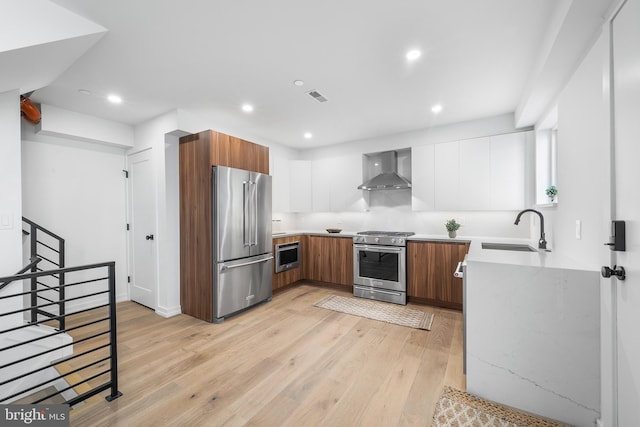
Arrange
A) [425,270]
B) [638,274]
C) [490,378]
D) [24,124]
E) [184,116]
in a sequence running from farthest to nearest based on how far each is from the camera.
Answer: [425,270], [184,116], [24,124], [490,378], [638,274]

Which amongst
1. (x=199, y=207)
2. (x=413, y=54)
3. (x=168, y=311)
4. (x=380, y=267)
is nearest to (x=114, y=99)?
(x=199, y=207)

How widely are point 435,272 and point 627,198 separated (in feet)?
8.11

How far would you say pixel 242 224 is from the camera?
3.37 meters

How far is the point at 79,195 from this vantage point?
355cm

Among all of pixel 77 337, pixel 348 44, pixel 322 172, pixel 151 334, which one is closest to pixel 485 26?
pixel 348 44

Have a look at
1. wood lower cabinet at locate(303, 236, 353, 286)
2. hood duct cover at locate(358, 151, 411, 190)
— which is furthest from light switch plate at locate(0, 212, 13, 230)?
hood duct cover at locate(358, 151, 411, 190)

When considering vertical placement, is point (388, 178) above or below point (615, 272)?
above

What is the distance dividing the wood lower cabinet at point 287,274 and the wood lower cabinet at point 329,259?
0.11m

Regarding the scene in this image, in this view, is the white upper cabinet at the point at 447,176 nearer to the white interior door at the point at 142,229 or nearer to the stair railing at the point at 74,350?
the stair railing at the point at 74,350

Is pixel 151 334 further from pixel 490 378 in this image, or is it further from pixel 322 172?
pixel 322 172

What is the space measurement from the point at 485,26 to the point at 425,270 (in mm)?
2750

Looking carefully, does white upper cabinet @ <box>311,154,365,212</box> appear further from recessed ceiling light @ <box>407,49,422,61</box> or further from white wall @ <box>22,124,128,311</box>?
white wall @ <box>22,124,128,311</box>

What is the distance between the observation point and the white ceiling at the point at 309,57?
169 cm

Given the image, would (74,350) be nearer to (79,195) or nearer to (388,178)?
(79,195)
